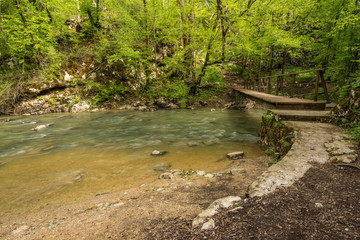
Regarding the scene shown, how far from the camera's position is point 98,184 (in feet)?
12.2

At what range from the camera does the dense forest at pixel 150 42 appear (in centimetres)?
1206

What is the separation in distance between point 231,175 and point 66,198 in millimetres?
3134

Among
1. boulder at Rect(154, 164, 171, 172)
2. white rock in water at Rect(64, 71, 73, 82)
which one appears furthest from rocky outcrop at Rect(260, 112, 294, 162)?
white rock in water at Rect(64, 71, 73, 82)

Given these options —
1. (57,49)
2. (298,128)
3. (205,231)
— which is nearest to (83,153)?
(205,231)

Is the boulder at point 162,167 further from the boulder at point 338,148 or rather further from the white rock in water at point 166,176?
the boulder at point 338,148

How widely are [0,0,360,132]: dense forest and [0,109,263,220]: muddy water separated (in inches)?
247

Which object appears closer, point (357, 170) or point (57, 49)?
point (357, 170)

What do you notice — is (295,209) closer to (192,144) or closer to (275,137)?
(275,137)

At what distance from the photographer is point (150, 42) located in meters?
15.8

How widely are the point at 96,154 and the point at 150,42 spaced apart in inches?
516

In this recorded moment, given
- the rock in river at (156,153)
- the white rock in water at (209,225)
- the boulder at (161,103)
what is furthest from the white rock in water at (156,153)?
the boulder at (161,103)

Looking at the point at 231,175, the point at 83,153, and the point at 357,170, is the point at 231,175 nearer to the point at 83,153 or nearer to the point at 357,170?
the point at 357,170

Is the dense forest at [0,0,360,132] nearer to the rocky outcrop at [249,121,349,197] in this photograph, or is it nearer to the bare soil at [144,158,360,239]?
the rocky outcrop at [249,121,349,197]

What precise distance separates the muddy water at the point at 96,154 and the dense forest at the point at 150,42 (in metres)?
6.27
